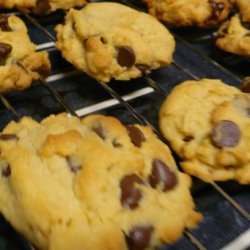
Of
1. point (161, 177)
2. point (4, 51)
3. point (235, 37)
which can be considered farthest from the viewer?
point (235, 37)

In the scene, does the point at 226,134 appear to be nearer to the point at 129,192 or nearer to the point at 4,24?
the point at 129,192

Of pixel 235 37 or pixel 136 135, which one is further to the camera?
pixel 235 37

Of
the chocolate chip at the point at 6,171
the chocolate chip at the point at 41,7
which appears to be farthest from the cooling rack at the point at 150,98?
the chocolate chip at the point at 6,171

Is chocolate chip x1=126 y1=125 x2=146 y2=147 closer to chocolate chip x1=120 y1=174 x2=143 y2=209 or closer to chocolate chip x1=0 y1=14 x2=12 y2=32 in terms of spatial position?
chocolate chip x1=120 y1=174 x2=143 y2=209

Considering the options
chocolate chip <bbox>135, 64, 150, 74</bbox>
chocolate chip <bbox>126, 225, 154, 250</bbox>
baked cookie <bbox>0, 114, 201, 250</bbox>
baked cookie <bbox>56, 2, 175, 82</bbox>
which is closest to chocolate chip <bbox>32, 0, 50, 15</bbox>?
baked cookie <bbox>56, 2, 175, 82</bbox>

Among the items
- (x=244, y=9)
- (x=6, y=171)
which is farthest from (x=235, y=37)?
(x=6, y=171)

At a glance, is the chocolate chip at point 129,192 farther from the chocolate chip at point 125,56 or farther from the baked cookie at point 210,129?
the chocolate chip at point 125,56

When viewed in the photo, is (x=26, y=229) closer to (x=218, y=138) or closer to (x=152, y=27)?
(x=218, y=138)
